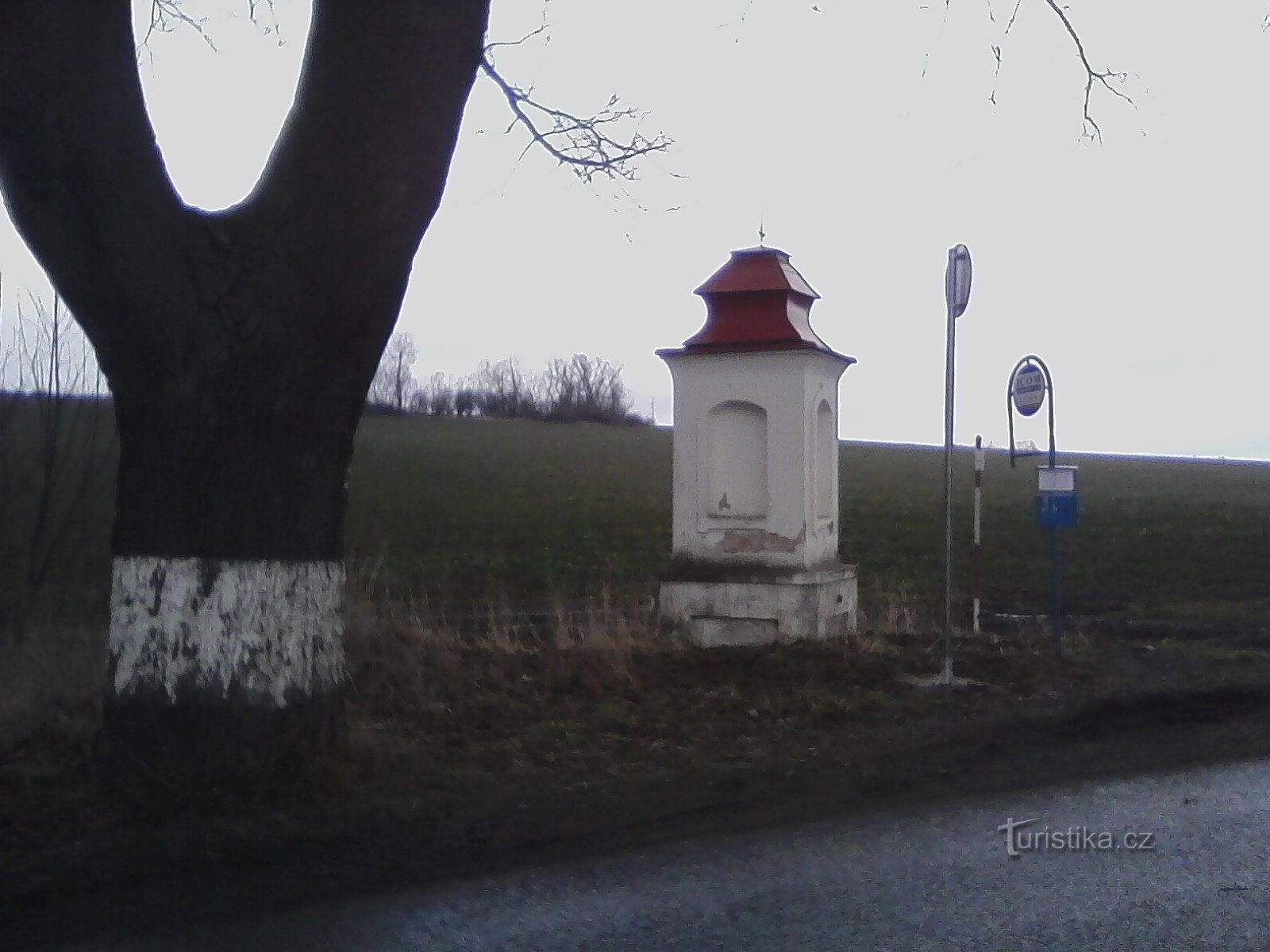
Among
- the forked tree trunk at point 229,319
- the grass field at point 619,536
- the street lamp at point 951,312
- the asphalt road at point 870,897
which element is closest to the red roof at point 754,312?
the street lamp at point 951,312

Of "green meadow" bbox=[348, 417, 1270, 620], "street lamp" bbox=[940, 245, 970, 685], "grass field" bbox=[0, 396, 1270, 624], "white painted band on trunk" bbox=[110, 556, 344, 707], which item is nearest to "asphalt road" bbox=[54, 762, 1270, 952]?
"white painted band on trunk" bbox=[110, 556, 344, 707]

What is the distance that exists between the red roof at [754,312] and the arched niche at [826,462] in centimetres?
81

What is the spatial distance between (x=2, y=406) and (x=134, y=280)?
448 cm

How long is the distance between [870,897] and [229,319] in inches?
144

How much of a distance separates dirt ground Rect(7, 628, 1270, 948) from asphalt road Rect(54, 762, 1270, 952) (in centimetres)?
26

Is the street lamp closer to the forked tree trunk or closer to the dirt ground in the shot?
the dirt ground

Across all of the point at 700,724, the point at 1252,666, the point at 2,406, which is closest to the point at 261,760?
the point at 700,724

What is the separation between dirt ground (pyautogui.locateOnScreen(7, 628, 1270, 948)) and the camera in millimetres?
4820

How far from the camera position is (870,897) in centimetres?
464

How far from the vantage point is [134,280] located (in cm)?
550

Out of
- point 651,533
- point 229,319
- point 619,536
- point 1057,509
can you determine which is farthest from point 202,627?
point 651,533

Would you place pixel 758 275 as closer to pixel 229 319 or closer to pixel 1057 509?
pixel 1057 509

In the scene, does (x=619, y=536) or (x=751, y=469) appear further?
(x=619, y=536)

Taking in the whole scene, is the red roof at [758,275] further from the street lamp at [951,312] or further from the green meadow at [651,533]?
the green meadow at [651,533]
